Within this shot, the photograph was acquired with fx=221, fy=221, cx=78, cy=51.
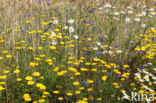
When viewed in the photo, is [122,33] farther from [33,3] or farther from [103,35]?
[33,3]

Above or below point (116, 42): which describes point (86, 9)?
above

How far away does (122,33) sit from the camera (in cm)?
355

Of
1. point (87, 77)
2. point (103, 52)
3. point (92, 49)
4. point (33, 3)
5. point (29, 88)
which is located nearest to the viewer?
point (29, 88)

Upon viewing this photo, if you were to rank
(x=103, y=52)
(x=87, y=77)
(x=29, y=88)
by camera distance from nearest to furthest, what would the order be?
(x=29, y=88) < (x=87, y=77) < (x=103, y=52)

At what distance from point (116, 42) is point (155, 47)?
0.58m

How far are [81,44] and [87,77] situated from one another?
2.25ft

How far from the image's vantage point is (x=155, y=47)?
3207mm

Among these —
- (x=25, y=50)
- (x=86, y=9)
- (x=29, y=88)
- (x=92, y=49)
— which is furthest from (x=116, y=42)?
(x=29, y=88)

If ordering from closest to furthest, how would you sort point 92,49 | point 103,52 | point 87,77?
1. point 87,77
2. point 103,52
3. point 92,49

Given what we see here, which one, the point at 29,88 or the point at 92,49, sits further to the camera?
the point at 92,49

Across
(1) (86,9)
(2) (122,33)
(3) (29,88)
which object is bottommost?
(3) (29,88)

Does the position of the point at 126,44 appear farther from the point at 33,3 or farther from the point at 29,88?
the point at 33,3

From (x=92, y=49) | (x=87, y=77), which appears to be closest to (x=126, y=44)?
(x=92, y=49)

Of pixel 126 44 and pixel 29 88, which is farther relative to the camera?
pixel 126 44
